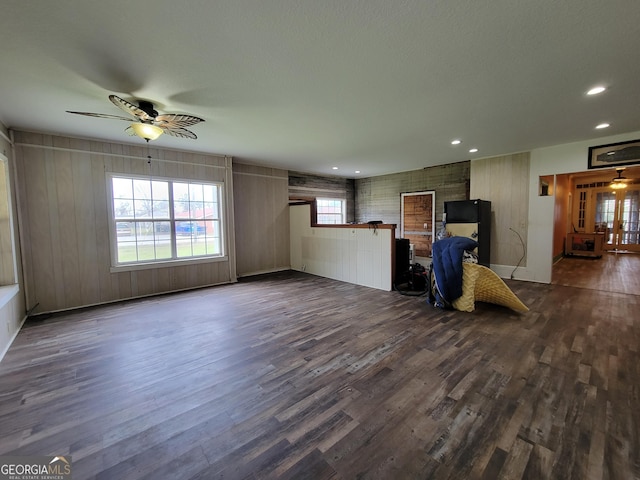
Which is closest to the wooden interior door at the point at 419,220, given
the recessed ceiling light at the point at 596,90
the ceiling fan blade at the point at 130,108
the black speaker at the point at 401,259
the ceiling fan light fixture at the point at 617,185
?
the black speaker at the point at 401,259

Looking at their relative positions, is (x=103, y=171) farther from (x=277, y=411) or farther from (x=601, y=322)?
(x=601, y=322)

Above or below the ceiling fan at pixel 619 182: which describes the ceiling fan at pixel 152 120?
above

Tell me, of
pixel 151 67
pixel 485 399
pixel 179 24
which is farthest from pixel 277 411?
pixel 151 67

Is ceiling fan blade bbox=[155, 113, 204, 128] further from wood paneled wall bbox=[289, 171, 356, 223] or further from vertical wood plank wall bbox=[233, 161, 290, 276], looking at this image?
wood paneled wall bbox=[289, 171, 356, 223]

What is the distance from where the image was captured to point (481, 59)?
7.46 ft

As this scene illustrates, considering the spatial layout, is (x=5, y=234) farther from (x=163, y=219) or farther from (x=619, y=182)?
(x=619, y=182)

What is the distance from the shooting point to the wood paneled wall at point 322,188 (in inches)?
297

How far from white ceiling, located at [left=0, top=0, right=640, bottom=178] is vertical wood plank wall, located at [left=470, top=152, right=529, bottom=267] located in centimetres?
151

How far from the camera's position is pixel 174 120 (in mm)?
3092

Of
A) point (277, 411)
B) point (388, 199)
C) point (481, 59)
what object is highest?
point (481, 59)

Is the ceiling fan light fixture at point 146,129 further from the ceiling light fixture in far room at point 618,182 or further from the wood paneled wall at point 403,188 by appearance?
the ceiling light fixture in far room at point 618,182

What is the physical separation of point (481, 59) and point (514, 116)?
5.81 feet

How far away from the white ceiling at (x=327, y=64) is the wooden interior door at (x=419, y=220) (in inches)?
128

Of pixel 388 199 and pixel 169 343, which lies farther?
pixel 388 199
